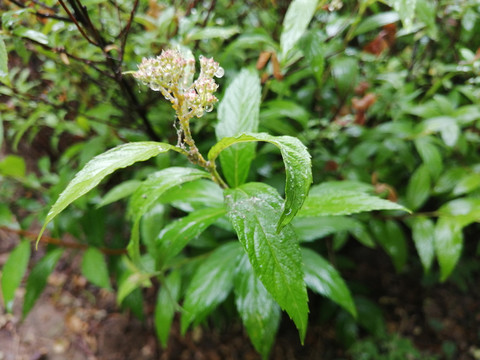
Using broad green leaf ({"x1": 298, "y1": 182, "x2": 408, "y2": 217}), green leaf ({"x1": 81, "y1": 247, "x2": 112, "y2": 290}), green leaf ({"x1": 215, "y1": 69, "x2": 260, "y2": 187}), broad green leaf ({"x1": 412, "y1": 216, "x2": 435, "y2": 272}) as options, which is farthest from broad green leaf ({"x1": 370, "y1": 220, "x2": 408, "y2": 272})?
green leaf ({"x1": 81, "y1": 247, "x2": 112, "y2": 290})

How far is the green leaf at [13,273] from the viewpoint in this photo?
1225 mm

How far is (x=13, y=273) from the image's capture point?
1.26 metres

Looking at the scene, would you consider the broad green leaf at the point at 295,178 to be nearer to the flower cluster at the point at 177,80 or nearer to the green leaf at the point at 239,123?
the flower cluster at the point at 177,80

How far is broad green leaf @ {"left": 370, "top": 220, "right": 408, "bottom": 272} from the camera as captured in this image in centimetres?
137

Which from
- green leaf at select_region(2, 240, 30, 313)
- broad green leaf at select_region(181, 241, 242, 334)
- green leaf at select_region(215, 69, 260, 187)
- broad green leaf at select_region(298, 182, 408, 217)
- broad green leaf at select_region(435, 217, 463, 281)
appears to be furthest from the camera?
green leaf at select_region(2, 240, 30, 313)

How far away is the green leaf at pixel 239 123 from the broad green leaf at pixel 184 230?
11 centimetres

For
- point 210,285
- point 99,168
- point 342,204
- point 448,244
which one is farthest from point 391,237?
point 99,168

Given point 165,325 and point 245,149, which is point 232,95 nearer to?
point 245,149

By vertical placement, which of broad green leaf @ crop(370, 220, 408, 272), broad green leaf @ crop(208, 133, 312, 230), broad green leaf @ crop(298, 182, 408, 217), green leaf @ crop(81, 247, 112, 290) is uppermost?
A: broad green leaf @ crop(208, 133, 312, 230)

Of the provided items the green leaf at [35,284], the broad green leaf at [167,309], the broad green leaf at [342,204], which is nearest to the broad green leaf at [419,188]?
the broad green leaf at [342,204]

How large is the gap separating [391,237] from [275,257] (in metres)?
1.05

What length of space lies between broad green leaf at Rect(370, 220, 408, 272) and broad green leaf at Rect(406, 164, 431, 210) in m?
0.13

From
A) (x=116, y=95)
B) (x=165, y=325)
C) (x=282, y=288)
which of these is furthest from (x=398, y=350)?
(x=116, y=95)

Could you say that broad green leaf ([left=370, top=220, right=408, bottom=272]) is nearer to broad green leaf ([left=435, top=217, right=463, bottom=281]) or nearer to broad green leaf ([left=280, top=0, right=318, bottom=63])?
broad green leaf ([left=435, top=217, right=463, bottom=281])
